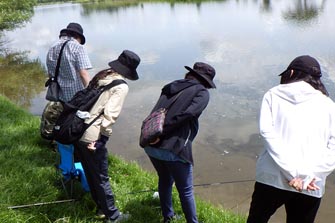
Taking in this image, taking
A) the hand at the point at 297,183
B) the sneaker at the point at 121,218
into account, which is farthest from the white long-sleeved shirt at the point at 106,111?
the hand at the point at 297,183

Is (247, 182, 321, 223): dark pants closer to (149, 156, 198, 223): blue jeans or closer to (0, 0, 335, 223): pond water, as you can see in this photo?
(149, 156, 198, 223): blue jeans

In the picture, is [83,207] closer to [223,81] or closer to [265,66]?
[223,81]

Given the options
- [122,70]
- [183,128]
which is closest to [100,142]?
[122,70]

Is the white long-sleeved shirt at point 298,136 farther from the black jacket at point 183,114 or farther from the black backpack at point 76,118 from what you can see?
the black backpack at point 76,118

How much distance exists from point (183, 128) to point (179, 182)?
21.6 inches

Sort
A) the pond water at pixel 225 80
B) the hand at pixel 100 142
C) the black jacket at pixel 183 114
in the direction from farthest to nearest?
the pond water at pixel 225 80, the hand at pixel 100 142, the black jacket at pixel 183 114

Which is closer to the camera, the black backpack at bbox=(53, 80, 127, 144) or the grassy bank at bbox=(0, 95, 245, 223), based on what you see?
the black backpack at bbox=(53, 80, 127, 144)

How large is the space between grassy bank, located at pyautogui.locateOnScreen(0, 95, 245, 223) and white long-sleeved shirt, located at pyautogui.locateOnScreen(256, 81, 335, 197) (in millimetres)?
1876

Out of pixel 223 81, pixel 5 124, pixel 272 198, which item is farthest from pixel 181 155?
pixel 223 81

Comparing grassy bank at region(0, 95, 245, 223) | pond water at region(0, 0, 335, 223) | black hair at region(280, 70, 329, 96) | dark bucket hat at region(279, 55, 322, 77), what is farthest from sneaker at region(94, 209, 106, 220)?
dark bucket hat at region(279, 55, 322, 77)

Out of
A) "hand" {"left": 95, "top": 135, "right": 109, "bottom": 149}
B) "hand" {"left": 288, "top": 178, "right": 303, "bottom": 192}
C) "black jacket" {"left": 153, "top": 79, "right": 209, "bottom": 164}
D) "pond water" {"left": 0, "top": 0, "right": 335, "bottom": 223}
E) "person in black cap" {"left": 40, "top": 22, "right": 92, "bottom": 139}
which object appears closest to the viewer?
"hand" {"left": 288, "top": 178, "right": 303, "bottom": 192}

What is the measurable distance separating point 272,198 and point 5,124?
6.12 meters

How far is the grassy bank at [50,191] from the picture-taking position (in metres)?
4.11

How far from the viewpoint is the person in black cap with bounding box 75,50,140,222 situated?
3.64 m
